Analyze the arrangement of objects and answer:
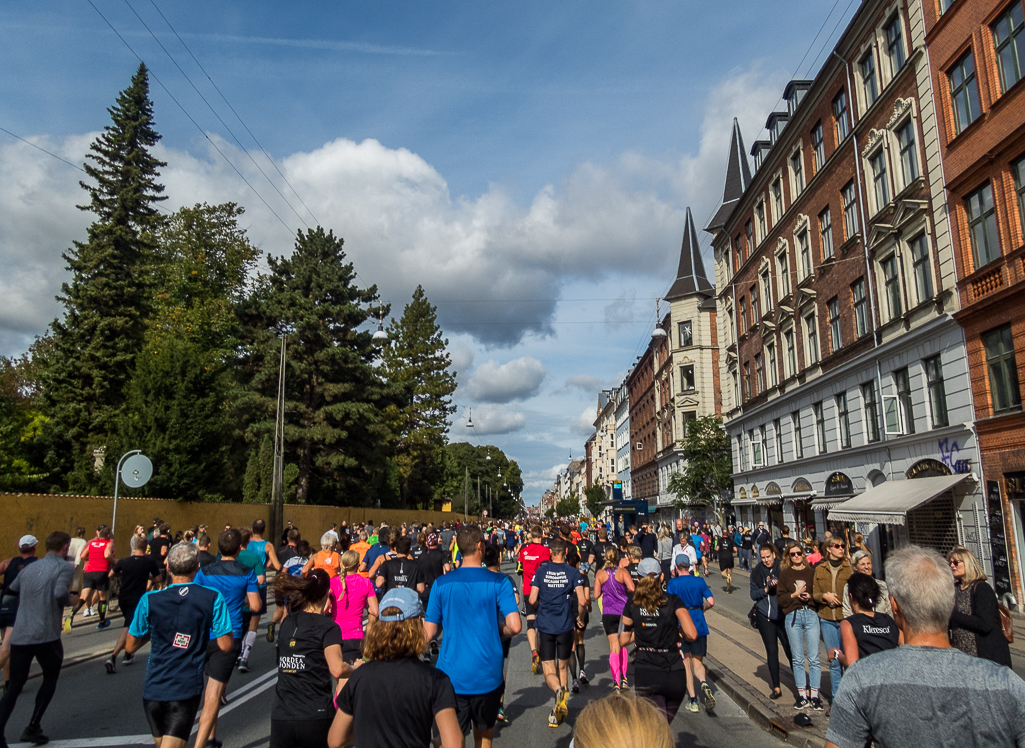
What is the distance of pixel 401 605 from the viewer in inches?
131

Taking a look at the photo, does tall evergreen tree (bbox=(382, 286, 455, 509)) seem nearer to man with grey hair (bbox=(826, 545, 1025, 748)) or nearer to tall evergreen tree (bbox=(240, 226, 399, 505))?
tall evergreen tree (bbox=(240, 226, 399, 505))

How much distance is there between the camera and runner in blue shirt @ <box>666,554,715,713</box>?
24.7 feet

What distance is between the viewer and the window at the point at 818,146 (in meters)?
25.7

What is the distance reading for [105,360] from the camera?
35000 millimetres

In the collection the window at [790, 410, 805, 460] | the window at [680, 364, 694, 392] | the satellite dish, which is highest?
the window at [680, 364, 694, 392]

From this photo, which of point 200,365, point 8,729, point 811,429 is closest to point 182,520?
point 200,365

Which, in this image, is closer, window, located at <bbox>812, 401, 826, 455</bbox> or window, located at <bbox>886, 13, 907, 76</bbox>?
window, located at <bbox>886, 13, 907, 76</bbox>

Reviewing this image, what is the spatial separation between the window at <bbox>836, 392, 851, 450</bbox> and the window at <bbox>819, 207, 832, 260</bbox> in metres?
5.32

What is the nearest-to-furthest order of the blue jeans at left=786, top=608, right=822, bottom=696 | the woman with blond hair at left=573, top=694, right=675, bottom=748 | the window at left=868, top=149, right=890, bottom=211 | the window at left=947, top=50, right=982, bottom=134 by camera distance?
the woman with blond hair at left=573, top=694, right=675, bottom=748 < the blue jeans at left=786, top=608, right=822, bottom=696 < the window at left=947, top=50, right=982, bottom=134 < the window at left=868, top=149, right=890, bottom=211

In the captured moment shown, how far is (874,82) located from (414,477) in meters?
44.7

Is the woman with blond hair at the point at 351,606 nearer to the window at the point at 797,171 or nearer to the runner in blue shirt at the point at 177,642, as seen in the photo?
the runner in blue shirt at the point at 177,642

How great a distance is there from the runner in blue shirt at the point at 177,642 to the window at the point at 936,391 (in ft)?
61.1

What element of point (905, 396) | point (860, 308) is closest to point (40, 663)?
point (905, 396)

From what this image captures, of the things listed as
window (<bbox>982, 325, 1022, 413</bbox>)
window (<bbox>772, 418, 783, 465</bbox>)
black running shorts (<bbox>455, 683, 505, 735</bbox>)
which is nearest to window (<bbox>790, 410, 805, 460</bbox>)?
window (<bbox>772, 418, 783, 465</bbox>)
